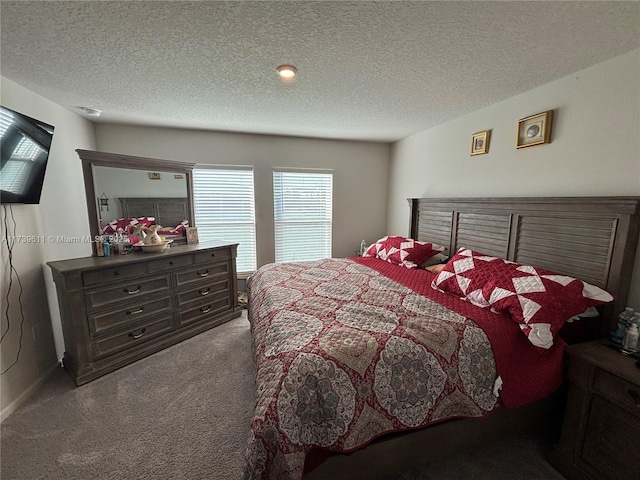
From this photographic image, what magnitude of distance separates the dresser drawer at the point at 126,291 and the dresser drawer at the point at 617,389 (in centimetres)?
313

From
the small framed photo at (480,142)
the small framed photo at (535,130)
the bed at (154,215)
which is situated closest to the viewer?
the small framed photo at (535,130)

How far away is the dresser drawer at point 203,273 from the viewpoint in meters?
2.62

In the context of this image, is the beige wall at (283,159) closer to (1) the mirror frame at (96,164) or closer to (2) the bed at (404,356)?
(1) the mirror frame at (96,164)

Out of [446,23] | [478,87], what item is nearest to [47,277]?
[446,23]

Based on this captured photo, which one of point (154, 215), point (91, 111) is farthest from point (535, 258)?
point (91, 111)

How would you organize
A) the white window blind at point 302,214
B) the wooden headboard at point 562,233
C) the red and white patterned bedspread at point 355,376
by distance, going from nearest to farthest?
the red and white patterned bedspread at point 355,376 → the wooden headboard at point 562,233 → the white window blind at point 302,214

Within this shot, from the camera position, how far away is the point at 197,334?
276 cm

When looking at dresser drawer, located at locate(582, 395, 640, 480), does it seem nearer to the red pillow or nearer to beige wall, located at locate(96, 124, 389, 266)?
beige wall, located at locate(96, 124, 389, 266)

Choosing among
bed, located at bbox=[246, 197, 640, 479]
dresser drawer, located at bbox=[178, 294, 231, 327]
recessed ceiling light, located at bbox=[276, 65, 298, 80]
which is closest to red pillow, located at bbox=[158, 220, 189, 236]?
dresser drawer, located at bbox=[178, 294, 231, 327]

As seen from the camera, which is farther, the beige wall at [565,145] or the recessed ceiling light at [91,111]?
the recessed ceiling light at [91,111]

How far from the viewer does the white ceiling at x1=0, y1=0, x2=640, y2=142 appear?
1225 millimetres

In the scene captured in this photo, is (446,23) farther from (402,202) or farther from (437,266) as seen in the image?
(402,202)

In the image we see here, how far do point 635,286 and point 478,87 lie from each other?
1.67m

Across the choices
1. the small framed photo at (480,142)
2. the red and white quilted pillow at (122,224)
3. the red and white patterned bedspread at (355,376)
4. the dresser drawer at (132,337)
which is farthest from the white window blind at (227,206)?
the small framed photo at (480,142)
